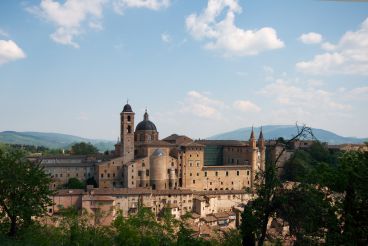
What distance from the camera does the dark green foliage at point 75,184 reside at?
144 ft

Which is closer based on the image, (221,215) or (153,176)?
(221,215)

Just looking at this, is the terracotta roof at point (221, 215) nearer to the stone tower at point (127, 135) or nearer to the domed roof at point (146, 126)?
the stone tower at point (127, 135)

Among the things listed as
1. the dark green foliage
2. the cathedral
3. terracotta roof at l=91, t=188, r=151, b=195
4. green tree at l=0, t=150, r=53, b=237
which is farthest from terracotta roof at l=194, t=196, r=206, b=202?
green tree at l=0, t=150, r=53, b=237

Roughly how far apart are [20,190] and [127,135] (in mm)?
30515

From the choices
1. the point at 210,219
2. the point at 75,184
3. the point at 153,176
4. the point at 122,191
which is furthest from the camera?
the point at 153,176

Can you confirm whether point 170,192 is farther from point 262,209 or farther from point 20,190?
point 262,209

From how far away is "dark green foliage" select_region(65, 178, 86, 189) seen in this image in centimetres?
4394

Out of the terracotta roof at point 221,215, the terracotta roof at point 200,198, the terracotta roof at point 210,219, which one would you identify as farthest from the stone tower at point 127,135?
the terracotta roof at point 221,215

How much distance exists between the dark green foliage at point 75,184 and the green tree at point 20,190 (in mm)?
28519

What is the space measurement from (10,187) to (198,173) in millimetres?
35588

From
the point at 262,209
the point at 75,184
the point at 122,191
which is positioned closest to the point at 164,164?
the point at 122,191

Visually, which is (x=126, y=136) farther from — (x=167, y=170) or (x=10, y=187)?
(x=10, y=187)

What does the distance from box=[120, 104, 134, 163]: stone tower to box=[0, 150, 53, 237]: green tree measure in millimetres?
29923

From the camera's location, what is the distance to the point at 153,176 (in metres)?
45.4
